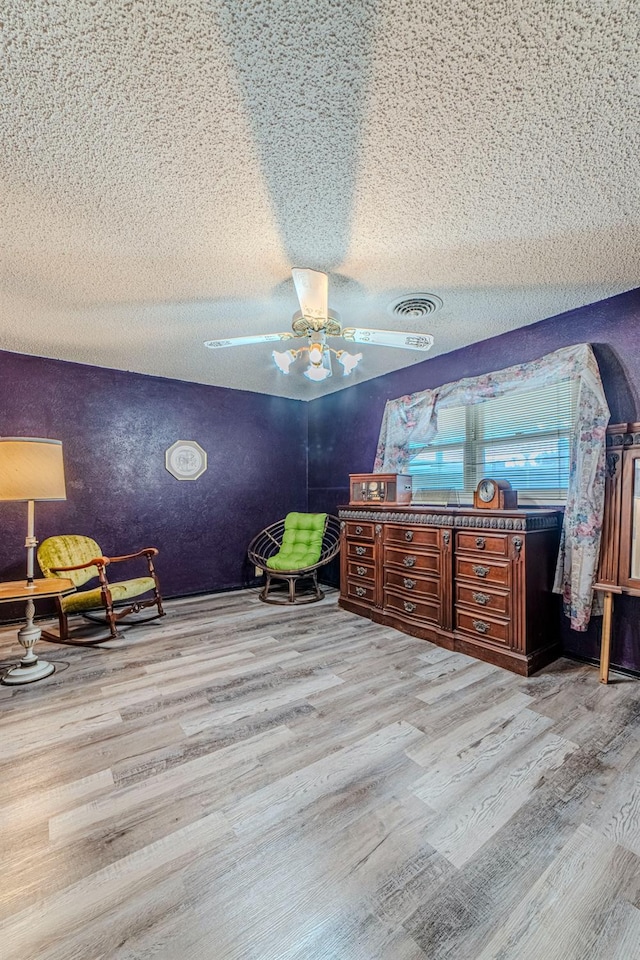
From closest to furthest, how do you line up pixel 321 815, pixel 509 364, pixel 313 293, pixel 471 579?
pixel 321 815 → pixel 313 293 → pixel 471 579 → pixel 509 364

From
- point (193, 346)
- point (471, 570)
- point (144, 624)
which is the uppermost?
point (193, 346)

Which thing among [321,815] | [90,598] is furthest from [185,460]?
[321,815]

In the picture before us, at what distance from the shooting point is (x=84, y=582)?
3.56 metres

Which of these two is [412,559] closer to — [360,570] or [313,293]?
[360,570]

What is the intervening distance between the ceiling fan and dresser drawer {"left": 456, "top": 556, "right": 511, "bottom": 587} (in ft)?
5.03

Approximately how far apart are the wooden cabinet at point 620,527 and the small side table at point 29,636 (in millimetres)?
3468

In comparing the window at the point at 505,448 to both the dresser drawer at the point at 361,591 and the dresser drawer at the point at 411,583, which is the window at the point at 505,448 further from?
the dresser drawer at the point at 361,591

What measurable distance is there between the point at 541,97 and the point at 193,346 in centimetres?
288

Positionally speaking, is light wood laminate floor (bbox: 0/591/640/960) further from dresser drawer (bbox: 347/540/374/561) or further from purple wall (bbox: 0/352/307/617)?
purple wall (bbox: 0/352/307/617)

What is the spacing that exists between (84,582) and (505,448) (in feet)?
12.8

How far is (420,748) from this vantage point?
1777 millimetres

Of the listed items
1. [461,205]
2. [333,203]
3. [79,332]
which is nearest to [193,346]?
[79,332]

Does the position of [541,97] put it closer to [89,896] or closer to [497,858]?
[497,858]

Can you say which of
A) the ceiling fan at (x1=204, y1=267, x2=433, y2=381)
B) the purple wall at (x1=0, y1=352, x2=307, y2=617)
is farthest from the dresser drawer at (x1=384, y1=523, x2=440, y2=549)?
the purple wall at (x1=0, y1=352, x2=307, y2=617)
